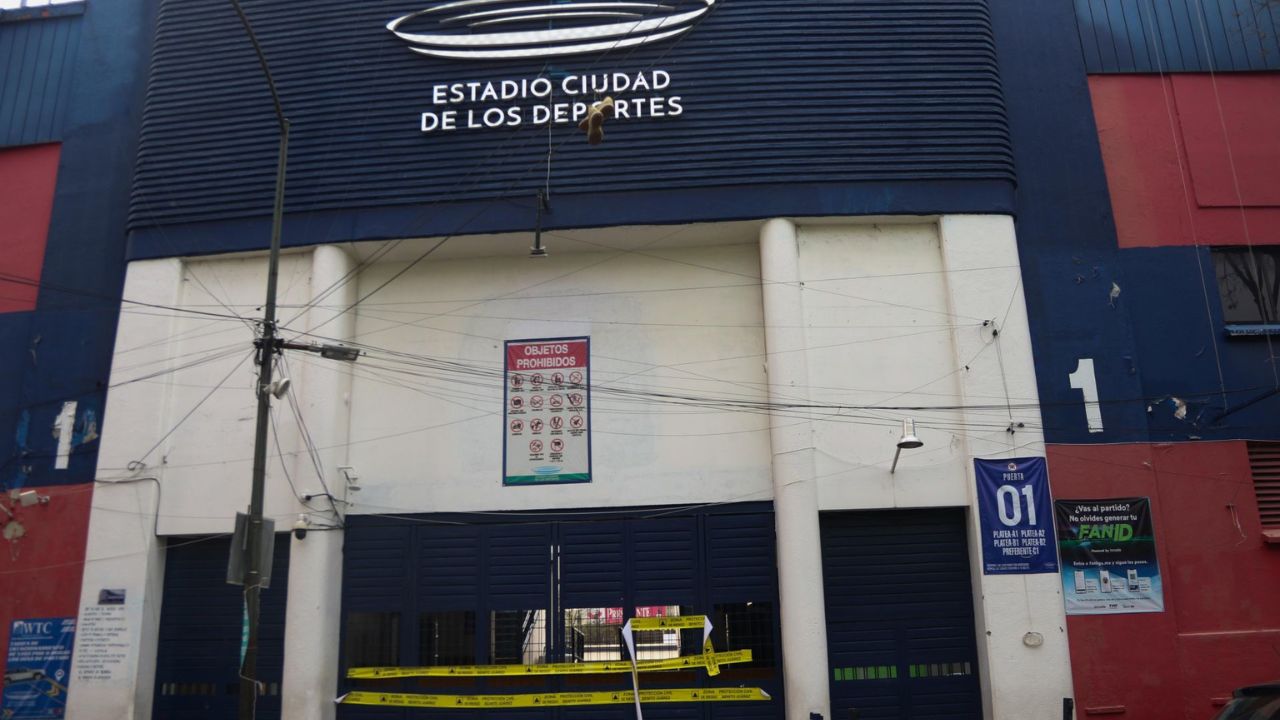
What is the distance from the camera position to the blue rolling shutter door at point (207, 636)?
624 inches

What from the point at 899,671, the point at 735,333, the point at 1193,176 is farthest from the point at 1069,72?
the point at 899,671

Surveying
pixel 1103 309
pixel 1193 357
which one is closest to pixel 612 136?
pixel 1103 309

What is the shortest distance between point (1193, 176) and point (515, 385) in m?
12.6

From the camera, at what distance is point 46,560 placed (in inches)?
643

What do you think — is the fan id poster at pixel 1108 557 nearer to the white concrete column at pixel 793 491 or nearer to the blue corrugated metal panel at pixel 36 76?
the white concrete column at pixel 793 491

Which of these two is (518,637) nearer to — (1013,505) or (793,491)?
(793,491)

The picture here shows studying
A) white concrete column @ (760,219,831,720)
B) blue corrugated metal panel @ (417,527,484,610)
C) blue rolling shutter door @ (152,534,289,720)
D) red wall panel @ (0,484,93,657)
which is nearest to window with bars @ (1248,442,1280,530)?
white concrete column @ (760,219,831,720)

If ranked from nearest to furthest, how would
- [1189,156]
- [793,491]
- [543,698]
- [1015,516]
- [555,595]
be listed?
1. [1015,516]
2. [793,491]
3. [543,698]
4. [555,595]
5. [1189,156]

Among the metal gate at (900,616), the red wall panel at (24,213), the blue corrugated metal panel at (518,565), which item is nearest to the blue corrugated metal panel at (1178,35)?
the metal gate at (900,616)

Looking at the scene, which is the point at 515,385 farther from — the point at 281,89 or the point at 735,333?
the point at 281,89

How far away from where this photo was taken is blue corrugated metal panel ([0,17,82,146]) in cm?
1877

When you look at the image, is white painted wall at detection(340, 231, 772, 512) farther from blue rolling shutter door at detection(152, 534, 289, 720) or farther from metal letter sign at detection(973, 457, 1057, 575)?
metal letter sign at detection(973, 457, 1057, 575)

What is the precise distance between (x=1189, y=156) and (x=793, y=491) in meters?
9.40

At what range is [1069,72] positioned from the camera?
17062 millimetres
